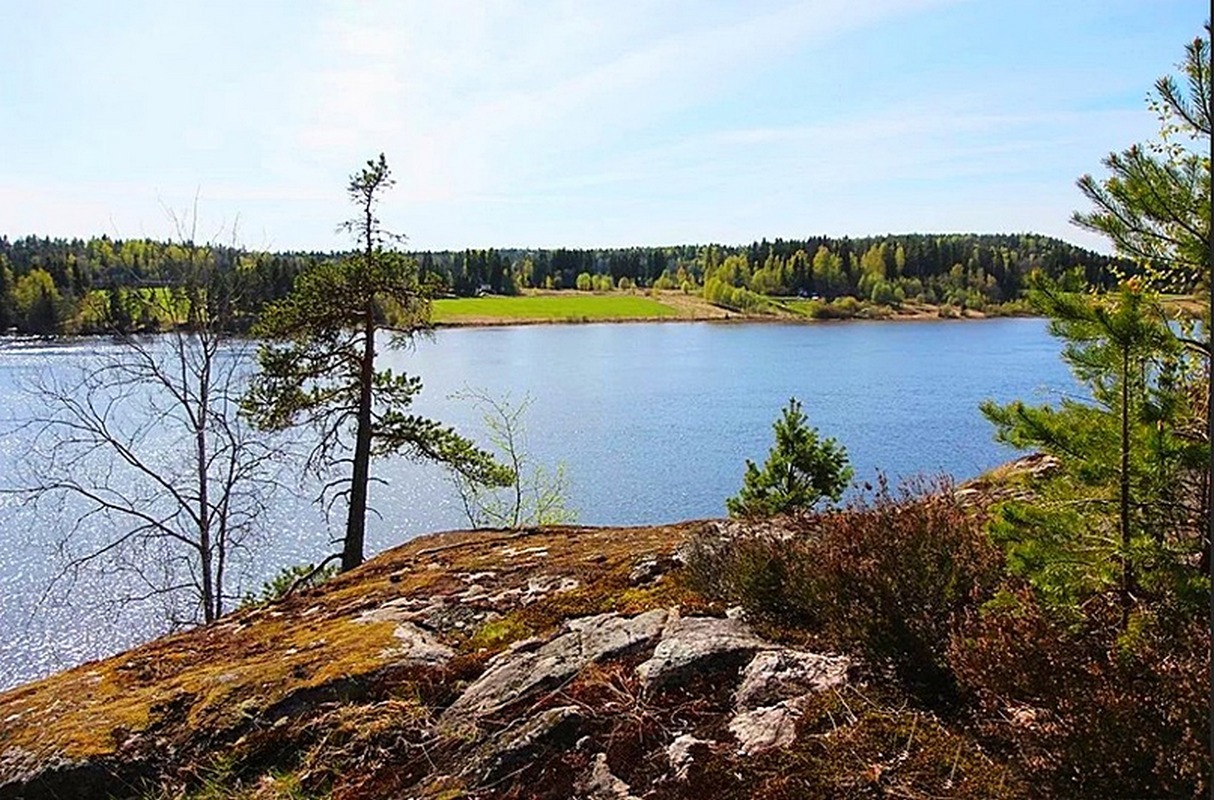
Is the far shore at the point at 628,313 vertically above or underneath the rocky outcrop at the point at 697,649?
underneath

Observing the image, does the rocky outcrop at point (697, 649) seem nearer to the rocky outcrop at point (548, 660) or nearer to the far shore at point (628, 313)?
the rocky outcrop at point (548, 660)

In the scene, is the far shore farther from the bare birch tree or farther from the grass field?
the bare birch tree

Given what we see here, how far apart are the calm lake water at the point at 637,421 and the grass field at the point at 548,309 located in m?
15.2

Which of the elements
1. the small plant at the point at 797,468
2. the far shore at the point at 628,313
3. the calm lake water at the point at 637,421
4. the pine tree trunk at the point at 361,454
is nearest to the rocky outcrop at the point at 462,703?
the calm lake water at the point at 637,421

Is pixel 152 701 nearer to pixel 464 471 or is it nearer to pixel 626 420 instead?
pixel 464 471

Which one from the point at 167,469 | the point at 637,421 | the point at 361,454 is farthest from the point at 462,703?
the point at 637,421

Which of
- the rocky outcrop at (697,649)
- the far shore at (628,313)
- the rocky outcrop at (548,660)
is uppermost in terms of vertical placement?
the rocky outcrop at (697,649)

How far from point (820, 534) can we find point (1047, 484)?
1.19m

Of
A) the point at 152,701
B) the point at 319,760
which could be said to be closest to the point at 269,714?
the point at 319,760

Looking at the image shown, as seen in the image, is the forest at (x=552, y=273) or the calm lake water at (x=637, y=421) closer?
the forest at (x=552, y=273)

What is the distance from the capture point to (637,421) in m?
29.5

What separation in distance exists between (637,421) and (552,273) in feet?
286

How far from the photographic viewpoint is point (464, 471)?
36.5 feet

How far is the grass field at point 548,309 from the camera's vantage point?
242 feet
